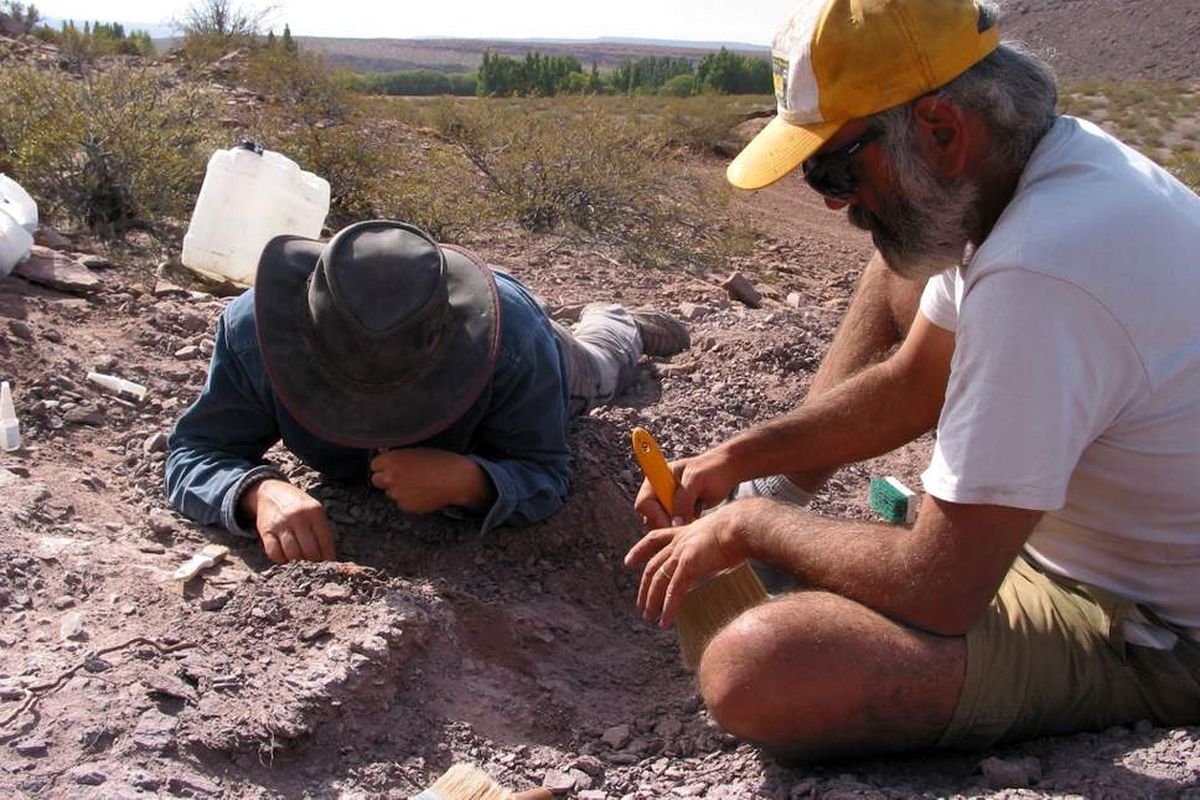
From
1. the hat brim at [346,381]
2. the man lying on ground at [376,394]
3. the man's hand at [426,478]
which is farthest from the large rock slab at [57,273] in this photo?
the man's hand at [426,478]

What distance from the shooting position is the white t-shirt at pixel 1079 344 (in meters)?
1.76

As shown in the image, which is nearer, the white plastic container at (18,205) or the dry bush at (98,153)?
the white plastic container at (18,205)

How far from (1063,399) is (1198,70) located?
3332 cm

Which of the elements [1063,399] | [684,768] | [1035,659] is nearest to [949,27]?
[1063,399]

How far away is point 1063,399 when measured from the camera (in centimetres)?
177

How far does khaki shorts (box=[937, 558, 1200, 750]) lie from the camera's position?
211 centimetres

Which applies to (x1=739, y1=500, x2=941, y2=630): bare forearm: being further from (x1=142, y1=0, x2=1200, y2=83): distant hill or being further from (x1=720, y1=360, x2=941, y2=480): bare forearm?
(x1=142, y1=0, x2=1200, y2=83): distant hill

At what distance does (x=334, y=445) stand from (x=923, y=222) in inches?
59.4

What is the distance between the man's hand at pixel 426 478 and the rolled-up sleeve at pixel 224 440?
33cm

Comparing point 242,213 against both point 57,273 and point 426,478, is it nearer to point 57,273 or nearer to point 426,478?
point 57,273

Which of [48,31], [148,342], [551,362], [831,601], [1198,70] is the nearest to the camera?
[831,601]

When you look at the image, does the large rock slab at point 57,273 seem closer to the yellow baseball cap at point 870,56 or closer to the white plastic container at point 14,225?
the white plastic container at point 14,225

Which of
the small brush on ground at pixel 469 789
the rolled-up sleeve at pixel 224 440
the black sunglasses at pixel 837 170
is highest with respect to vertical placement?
the black sunglasses at pixel 837 170

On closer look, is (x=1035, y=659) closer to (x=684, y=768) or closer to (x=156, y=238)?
(x=684, y=768)
